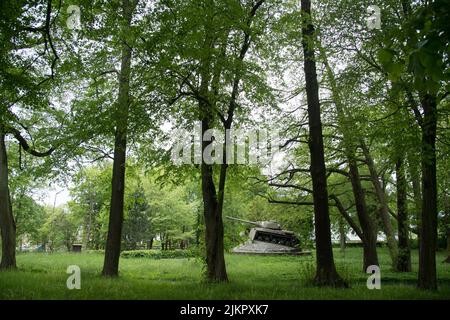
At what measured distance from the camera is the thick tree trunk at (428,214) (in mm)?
10180

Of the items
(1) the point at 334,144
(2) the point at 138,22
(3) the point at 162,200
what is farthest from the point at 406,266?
(3) the point at 162,200

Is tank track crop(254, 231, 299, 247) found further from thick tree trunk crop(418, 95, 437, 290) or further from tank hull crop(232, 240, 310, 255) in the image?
thick tree trunk crop(418, 95, 437, 290)

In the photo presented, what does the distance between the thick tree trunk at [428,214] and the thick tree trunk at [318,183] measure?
212cm

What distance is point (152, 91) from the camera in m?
11.3

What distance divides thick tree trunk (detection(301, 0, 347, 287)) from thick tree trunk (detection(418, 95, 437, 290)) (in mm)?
2123

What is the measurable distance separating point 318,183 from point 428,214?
293 centimetres

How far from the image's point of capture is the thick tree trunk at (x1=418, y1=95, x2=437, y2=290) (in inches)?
401

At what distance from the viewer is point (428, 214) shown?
1041cm

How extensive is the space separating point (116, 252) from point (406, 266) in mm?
13692
